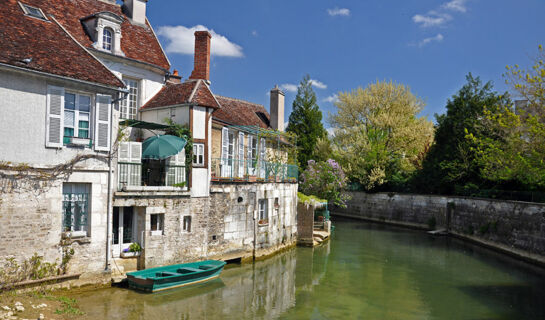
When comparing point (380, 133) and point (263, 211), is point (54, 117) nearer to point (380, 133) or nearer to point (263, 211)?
point (263, 211)

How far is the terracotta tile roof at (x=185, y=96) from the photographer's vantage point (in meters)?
17.1

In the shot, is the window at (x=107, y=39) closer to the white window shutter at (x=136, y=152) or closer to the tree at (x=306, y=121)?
the white window shutter at (x=136, y=152)

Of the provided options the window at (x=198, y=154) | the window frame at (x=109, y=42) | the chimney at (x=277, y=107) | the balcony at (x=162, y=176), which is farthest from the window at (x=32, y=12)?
the chimney at (x=277, y=107)

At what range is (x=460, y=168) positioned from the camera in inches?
1272

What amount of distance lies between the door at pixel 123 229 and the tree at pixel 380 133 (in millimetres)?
27326

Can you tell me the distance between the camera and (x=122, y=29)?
19.6 meters

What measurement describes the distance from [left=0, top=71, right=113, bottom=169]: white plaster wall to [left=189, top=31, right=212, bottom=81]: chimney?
9580mm

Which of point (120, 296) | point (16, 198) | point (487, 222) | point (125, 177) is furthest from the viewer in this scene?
point (487, 222)

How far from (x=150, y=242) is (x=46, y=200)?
4.15m

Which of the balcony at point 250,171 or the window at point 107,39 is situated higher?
the window at point 107,39

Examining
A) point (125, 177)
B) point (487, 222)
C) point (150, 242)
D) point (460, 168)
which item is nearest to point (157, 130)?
point (125, 177)

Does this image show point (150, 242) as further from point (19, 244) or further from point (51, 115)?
point (51, 115)

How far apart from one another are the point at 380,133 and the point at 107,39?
2858 centimetres

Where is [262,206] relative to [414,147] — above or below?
below
